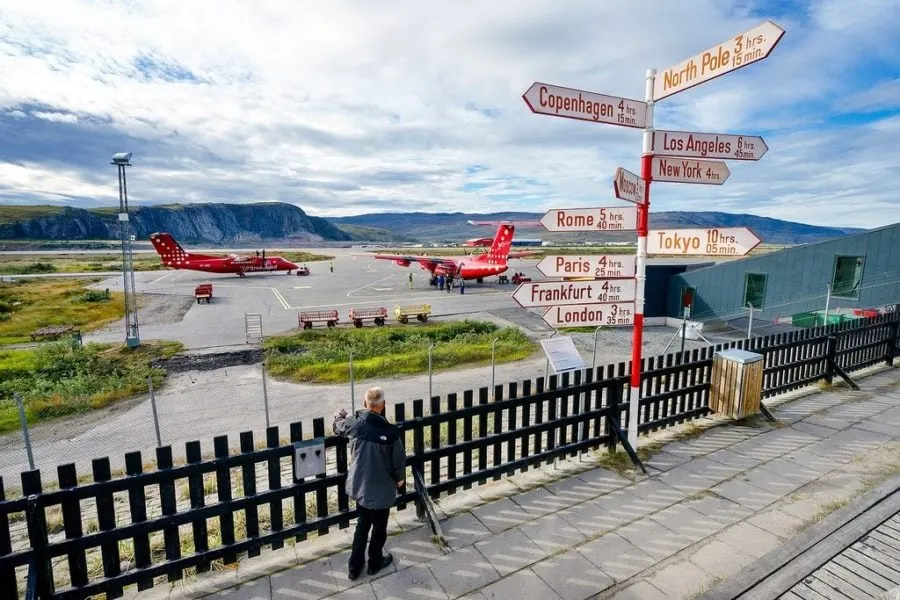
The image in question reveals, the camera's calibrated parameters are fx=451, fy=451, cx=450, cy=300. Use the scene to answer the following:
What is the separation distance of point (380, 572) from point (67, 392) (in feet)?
47.8

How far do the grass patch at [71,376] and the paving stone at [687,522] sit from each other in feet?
47.5

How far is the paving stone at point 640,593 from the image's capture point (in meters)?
3.73

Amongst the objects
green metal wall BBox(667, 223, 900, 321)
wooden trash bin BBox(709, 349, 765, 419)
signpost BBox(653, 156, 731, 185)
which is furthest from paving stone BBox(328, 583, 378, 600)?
green metal wall BBox(667, 223, 900, 321)

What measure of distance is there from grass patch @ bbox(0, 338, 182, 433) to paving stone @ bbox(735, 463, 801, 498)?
50.3 feet

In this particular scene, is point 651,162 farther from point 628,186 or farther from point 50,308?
point 50,308

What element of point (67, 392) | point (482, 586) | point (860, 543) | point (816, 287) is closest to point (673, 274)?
point (816, 287)

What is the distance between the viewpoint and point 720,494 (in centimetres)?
532

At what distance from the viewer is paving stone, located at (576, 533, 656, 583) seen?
4.05m

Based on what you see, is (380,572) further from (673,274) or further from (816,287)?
(673,274)

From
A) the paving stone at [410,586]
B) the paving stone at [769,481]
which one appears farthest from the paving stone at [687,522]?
the paving stone at [410,586]

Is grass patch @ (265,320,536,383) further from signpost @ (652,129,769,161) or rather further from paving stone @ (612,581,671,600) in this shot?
paving stone @ (612,581,671,600)

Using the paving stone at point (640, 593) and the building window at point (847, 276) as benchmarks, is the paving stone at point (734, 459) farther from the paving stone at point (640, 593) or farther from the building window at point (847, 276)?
the building window at point (847, 276)

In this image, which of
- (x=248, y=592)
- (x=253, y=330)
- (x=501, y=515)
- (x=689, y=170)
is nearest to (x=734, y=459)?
(x=501, y=515)

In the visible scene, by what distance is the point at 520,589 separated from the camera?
12.6 ft
